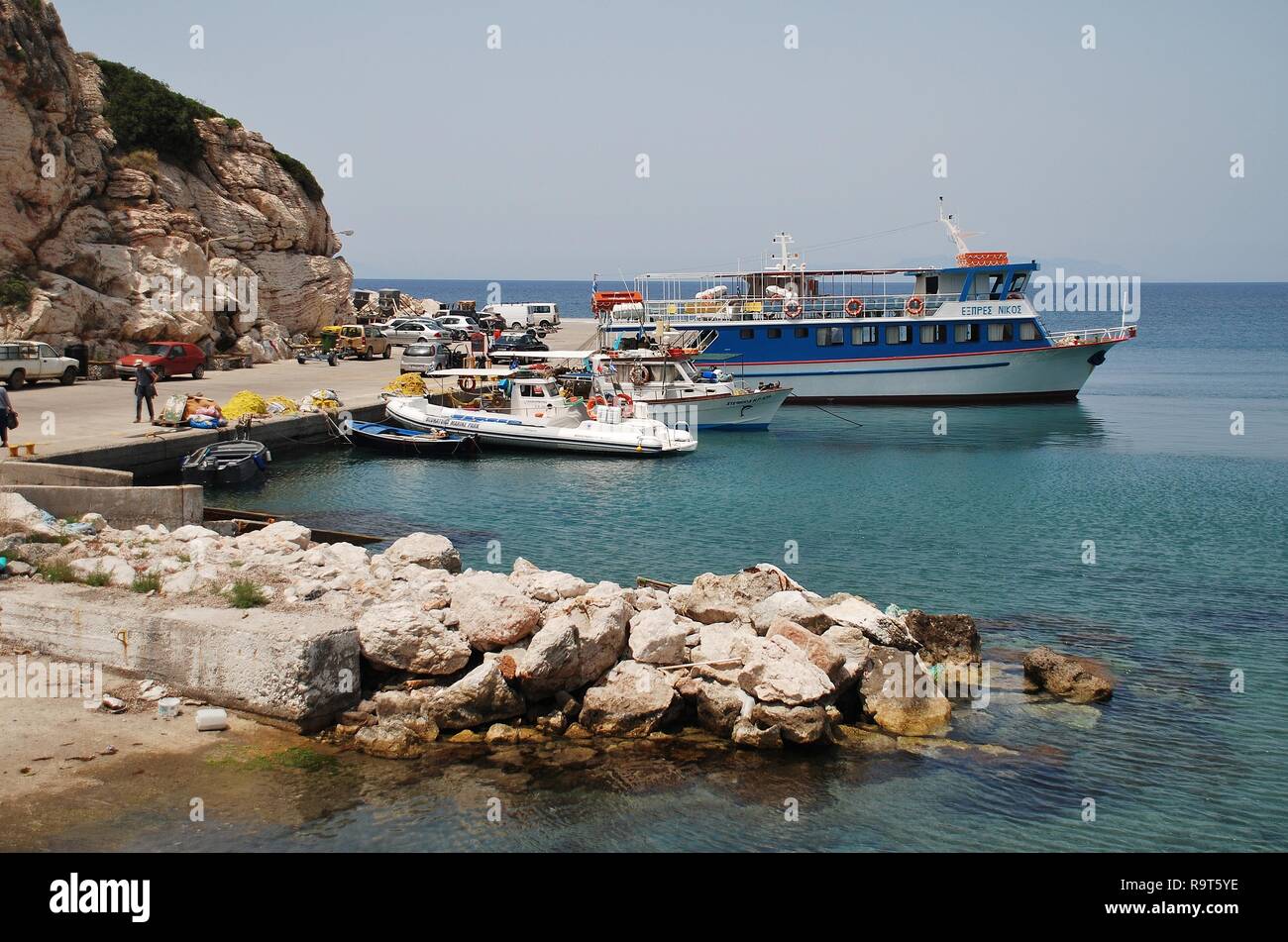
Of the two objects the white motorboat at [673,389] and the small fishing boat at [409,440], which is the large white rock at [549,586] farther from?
the white motorboat at [673,389]

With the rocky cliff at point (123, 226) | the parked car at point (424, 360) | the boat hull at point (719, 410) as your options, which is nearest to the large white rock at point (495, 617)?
the boat hull at point (719, 410)

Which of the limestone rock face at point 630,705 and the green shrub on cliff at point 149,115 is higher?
the green shrub on cliff at point 149,115

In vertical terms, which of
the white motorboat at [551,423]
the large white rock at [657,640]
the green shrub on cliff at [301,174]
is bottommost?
the large white rock at [657,640]

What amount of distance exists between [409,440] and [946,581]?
18862 millimetres

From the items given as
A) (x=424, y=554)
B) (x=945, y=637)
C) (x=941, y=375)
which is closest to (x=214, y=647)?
(x=424, y=554)

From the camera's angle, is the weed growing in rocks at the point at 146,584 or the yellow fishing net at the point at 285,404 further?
the yellow fishing net at the point at 285,404

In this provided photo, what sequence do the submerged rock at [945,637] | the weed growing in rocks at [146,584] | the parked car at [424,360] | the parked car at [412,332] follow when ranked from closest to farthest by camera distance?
the weed growing in rocks at [146,584]
the submerged rock at [945,637]
the parked car at [424,360]
the parked car at [412,332]

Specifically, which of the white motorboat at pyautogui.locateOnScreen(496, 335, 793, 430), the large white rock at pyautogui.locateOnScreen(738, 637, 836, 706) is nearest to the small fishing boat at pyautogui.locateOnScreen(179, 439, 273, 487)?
the white motorboat at pyautogui.locateOnScreen(496, 335, 793, 430)

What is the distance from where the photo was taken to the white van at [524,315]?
226ft

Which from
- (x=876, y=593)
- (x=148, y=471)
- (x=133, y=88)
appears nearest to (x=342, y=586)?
(x=876, y=593)

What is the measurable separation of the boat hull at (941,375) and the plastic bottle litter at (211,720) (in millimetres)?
39039

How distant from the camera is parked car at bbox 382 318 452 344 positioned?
180 feet
